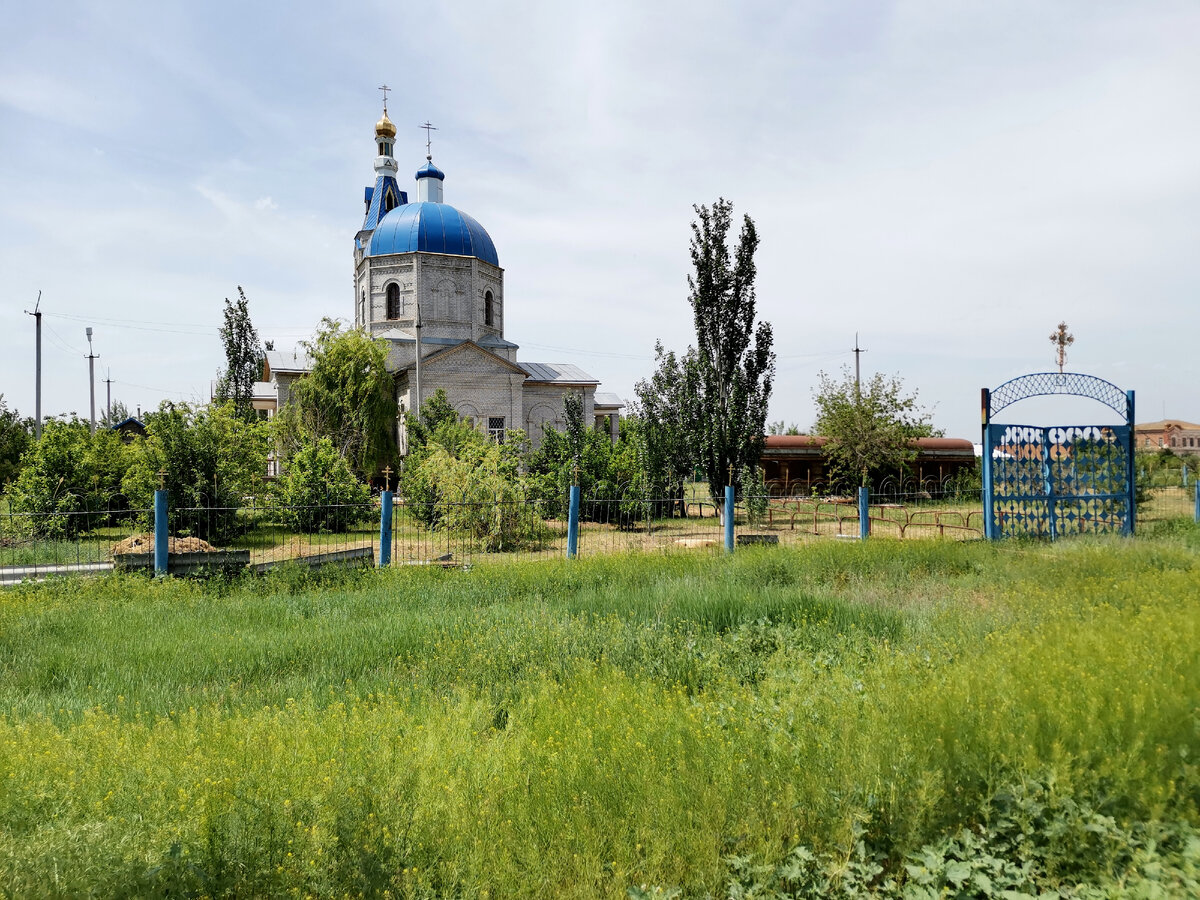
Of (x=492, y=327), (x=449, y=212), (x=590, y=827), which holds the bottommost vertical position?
(x=590, y=827)

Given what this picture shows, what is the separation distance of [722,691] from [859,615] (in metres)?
2.36

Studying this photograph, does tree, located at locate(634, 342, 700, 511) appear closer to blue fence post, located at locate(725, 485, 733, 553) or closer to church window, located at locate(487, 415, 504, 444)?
blue fence post, located at locate(725, 485, 733, 553)

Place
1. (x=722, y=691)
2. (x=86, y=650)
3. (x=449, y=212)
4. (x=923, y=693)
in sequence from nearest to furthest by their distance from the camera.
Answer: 1. (x=923, y=693)
2. (x=722, y=691)
3. (x=86, y=650)
4. (x=449, y=212)

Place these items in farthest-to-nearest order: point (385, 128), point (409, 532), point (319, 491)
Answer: point (385, 128) → point (319, 491) → point (409, 532)

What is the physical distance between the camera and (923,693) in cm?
334

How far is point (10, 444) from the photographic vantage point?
19500 millimetres

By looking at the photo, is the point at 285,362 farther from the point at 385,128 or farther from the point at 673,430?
the point at 673,430

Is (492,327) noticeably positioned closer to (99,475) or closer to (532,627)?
(99,475)

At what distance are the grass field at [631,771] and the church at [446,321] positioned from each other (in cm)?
2356

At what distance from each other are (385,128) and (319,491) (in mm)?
27317

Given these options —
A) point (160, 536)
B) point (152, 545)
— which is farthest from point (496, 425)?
point (160, 536)

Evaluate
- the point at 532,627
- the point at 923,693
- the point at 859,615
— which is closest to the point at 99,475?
the point at 532,627

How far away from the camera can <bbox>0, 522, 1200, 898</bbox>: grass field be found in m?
2.53

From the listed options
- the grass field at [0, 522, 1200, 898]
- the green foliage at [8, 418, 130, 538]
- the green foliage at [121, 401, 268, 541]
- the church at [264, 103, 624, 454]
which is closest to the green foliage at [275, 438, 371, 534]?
the green foliage at [121, 401, 268, 541]
